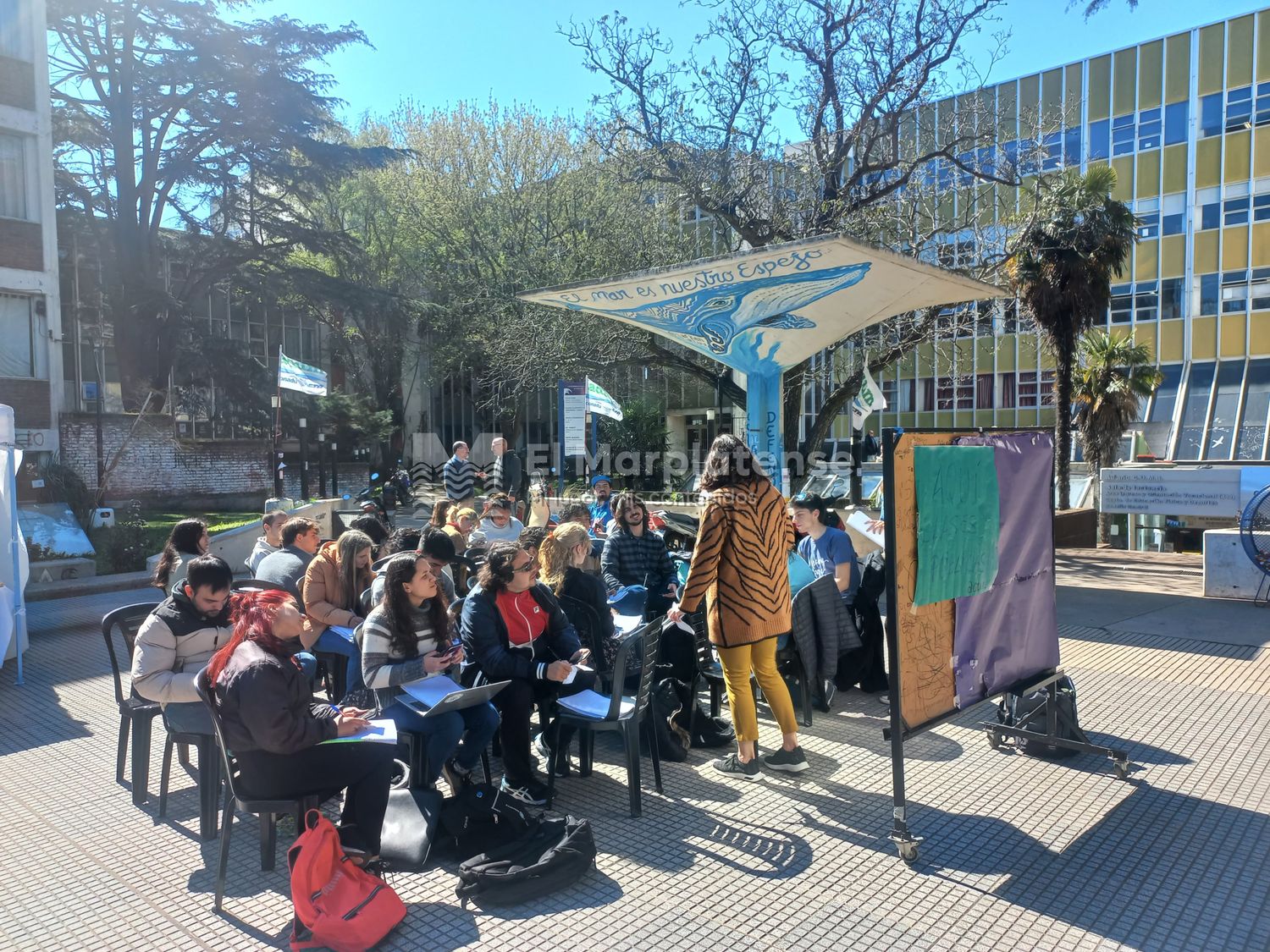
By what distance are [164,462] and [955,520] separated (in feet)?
78.3

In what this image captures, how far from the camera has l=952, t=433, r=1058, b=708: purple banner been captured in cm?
460

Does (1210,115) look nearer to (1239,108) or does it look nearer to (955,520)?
(1239,108)

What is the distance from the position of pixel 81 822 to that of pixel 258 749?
5.87 ft

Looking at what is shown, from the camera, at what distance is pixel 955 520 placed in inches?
174

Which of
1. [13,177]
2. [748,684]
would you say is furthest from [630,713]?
[13,177]

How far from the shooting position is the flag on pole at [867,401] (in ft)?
45.2

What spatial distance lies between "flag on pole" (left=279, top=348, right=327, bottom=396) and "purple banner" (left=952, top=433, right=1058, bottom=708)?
52.0 feet

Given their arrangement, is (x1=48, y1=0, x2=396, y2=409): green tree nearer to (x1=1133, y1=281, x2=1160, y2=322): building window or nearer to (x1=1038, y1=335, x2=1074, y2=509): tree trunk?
(x1=1038, y1=335, x2=1074, y2=509): tree trunk

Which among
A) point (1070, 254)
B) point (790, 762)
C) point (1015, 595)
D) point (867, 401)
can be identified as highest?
point (1070, 254)

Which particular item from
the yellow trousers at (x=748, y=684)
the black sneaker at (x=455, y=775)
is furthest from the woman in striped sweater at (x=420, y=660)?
the yellow trousers at (x=748, y=684)

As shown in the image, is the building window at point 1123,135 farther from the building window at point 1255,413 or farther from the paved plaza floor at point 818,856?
the paved plaza floor at point 818,856

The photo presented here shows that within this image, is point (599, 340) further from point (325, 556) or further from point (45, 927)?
point (45, 927)

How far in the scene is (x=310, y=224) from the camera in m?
26.7

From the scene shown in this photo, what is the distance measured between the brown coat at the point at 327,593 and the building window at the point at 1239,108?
127 feet
